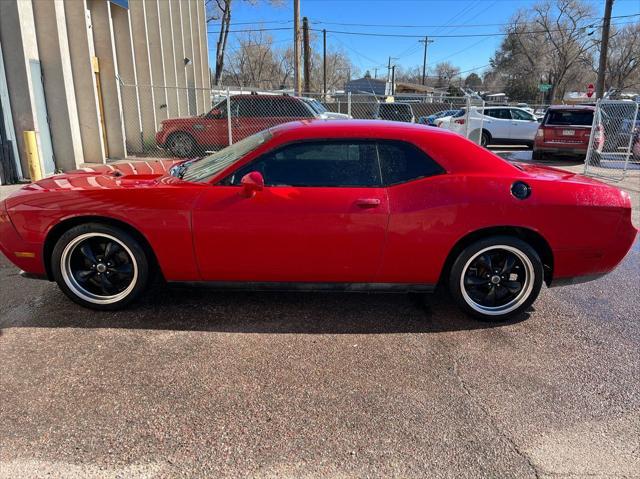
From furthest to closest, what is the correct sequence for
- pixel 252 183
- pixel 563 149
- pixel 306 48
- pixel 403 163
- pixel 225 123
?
pixel 306 48, pixel 563 149, pixel 225 123, pixel 403 163, pixel 252 183

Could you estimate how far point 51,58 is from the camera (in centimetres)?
970

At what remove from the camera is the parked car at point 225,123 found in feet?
41.4

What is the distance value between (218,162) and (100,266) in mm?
1225

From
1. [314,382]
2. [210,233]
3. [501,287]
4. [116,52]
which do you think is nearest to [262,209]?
[210,233]

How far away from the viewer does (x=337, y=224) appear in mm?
3393

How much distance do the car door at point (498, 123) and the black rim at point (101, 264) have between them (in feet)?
52.9

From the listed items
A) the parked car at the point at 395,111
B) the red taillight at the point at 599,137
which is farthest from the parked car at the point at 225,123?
the red taillight at the point at 599,137

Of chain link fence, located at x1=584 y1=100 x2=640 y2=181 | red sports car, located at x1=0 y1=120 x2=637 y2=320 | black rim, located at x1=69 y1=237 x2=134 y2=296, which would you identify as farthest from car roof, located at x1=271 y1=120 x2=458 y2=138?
chain link fence, located at x1=584 y1=100 x2=640 y2=181

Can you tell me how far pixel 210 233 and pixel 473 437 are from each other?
217 cm

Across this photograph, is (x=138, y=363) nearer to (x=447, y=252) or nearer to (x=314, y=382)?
(x=314, y=382)

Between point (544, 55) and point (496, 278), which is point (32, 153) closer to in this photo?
point (496, 278)

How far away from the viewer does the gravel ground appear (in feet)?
7.47

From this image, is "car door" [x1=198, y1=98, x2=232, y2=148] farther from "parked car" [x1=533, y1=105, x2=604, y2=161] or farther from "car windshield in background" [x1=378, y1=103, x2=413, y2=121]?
"parked car" [x1=533, y1=105, x2=604, y2=161]

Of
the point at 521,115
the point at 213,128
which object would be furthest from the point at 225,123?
the point at 521,115
